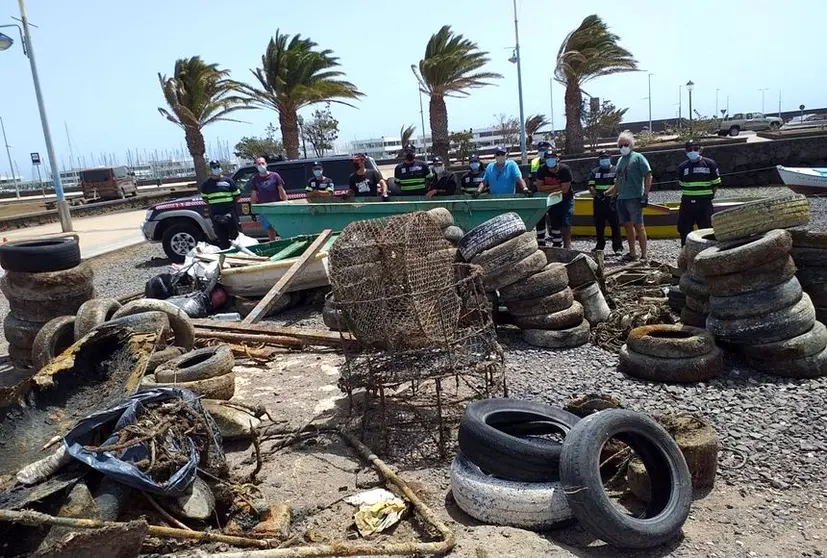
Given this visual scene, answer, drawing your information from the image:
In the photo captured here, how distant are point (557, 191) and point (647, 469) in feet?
24.8

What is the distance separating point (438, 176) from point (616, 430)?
8961 millimetres

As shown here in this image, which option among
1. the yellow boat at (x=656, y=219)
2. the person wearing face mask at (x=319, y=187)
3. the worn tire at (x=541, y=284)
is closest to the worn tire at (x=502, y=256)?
the worn tire at (x=541, y=284)

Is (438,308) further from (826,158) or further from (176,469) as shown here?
(826,158)

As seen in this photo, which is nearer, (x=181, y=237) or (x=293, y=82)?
(x=181, y=237)

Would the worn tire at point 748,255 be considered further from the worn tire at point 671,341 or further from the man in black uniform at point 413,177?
the man in black uniform at point 413,177

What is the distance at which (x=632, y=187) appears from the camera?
1056 cm

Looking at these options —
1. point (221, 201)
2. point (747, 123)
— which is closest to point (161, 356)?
point (221, 201)

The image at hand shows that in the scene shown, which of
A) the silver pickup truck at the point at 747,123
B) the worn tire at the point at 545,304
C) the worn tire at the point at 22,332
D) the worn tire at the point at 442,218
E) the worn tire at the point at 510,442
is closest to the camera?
the worn tire at the point at 510,442

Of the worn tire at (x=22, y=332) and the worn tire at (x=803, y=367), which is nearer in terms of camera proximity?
the worn tire at (x=803, y=367)

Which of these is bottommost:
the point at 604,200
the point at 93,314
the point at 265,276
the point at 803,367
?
the point at 803,367

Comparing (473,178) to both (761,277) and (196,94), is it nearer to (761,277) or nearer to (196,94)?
(761,277)

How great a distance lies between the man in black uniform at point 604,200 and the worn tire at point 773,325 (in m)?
5.52

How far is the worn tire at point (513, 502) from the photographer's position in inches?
151

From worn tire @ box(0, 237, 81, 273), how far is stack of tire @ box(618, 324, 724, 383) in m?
6.20
